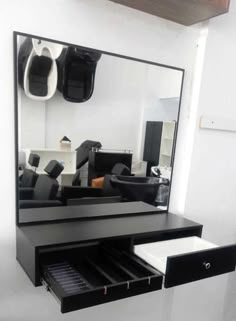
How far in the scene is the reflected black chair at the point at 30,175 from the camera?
1052 mm

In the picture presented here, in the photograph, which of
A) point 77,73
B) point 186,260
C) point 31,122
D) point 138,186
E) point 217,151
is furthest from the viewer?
point 217,151

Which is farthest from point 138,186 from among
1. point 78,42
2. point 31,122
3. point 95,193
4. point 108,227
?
point 78,42

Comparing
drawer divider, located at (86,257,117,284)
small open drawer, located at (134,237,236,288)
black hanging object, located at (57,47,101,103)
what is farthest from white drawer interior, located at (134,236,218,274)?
black hanging object, located at (57,47,101,103)

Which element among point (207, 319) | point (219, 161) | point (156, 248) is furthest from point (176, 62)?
point (207, 319)

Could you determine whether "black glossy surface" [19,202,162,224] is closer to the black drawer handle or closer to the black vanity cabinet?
the black vanity cabinet

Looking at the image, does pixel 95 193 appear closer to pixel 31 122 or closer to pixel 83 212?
pixel 83 212

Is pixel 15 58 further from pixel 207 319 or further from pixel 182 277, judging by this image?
pixel 207 319

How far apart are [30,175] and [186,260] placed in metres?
0.66

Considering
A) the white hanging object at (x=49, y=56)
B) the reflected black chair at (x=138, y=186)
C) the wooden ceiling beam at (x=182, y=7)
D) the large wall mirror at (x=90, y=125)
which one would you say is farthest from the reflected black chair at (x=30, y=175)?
the wooden ceiling beam at (x=182, y=7)

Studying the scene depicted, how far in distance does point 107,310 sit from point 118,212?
1.73 feet

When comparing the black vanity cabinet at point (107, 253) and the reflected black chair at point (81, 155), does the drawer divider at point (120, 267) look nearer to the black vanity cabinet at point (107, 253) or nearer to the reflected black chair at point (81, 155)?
the black vanity cabinet at point (107, 253)

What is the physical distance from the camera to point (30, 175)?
108cm

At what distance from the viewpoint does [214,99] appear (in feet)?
4.73

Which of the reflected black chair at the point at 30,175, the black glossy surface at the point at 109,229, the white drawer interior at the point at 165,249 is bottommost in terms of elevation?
the white drawer interior at the point at 165,249
